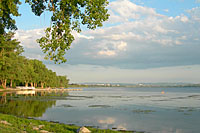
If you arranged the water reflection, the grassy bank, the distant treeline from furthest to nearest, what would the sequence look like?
the distant treeline, the water reflection, the grassy bank

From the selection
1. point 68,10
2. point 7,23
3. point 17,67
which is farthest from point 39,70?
point 68,10

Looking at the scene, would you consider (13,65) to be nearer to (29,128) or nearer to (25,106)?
(25,106)

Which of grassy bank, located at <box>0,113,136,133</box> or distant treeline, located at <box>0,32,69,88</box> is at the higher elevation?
distant treeline, located at <box>0,32,69,88</box>

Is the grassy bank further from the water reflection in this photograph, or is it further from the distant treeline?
the distant treeline

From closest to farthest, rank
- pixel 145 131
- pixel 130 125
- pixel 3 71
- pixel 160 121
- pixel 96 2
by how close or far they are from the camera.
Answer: pixel 96 2 → pixel 145 131 → pixel 130 125 → pixel 160 121 → pixel 3 71

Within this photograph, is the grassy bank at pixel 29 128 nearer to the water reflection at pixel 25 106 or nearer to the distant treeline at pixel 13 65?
the water reflection at pixel 25 106

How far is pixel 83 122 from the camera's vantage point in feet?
83.7

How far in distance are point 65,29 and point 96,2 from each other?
9.57 feet

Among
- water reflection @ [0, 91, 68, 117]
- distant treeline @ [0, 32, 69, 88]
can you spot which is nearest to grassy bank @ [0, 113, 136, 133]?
water reflection @ [0, 91, 68, 117]

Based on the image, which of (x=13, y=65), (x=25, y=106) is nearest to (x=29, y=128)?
(x=25, y=106)

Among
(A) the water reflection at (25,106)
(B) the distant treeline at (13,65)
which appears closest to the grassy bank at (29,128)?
(A) the water reflection at (25,106)

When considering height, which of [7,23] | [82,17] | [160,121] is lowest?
[160,121]

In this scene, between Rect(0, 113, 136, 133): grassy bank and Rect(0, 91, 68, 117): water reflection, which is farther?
Rect(0, 91, 68, 117): water reflection

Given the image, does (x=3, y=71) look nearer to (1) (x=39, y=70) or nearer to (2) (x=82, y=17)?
(1) (x=39, y=70)
